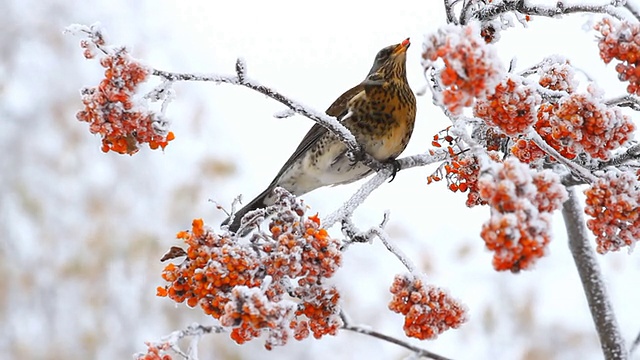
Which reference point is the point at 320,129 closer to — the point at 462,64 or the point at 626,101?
the point at 626,101

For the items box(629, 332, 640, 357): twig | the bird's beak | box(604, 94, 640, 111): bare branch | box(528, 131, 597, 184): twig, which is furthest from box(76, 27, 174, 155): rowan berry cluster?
the bird's beak

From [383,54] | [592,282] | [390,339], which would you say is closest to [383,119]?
[383,54]

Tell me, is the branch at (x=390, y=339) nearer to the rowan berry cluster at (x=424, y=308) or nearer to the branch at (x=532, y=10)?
the rowan berry cluster at (x=424, y=308)

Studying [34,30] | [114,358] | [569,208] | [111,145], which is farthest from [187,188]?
[111,145]

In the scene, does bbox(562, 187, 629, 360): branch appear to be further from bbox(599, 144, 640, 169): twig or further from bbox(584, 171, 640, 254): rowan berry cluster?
bbox(584, 171, 640, 254): rowan berry cluster

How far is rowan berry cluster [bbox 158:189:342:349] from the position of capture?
3.02ft

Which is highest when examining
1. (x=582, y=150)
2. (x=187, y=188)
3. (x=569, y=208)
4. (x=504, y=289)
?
(x=187, y=188)

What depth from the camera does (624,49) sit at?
33.0 inches

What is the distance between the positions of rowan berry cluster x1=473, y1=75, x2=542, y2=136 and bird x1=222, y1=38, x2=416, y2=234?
108 cm

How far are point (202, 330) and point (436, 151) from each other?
19.7 inches

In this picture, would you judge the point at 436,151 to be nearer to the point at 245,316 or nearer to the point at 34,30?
the point at 245,316

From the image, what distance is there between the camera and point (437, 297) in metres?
1.01

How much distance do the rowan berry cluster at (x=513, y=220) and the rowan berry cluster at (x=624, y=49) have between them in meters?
0.19

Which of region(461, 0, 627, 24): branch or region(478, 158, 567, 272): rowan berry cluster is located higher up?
region(461, 0, 627, 24): branch
